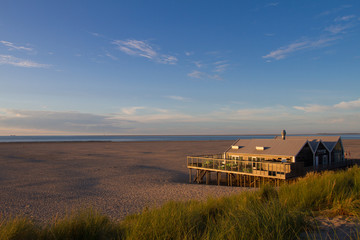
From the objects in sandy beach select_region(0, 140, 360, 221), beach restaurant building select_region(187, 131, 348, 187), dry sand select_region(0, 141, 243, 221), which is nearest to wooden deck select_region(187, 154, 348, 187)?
beach restaurant building select_region(187, 131, 348, 187)

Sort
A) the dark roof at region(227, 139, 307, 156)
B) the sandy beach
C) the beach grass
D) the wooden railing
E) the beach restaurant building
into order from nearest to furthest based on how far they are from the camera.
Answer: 1. the beach grass
2. the sandy beach
3. the wooden railing
4. the beach restaurant building
5. the dark roof at region(227, 139, 307, 156)

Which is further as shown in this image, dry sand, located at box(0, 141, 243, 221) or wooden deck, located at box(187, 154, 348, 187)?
wooden deck, located at box(187, 154, 348, 187)

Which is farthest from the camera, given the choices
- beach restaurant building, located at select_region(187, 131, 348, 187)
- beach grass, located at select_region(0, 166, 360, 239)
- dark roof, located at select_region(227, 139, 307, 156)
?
dark roof, located at select_region(227, 139, 307, 156)

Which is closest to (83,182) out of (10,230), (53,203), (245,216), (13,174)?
(53,203)

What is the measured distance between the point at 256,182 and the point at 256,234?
18492 millimetres

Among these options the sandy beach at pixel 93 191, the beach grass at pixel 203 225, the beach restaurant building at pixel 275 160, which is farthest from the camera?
the beach restaurant building at pixel 275 160

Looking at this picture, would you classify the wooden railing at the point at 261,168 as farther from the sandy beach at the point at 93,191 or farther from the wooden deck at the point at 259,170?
the sandy beach at the point at 93,191

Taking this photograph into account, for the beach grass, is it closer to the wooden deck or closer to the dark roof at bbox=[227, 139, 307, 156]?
the wooden deck

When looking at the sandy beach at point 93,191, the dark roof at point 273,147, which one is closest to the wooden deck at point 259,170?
the dark roof at point 273,147

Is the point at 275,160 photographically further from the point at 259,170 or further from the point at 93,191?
the point at 93,191

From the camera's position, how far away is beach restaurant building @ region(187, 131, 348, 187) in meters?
20.5

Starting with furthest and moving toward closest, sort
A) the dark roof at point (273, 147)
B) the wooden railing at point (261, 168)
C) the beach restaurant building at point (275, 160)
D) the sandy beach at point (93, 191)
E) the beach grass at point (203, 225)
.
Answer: the dark roof at point (273, 147) < the beach restaurant building at point (275, 160) < the wooden railing at point (261, 168) < the sandy beach at point (93, 191) < the beach grass at point (203, 225)

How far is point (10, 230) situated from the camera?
18.1 ft

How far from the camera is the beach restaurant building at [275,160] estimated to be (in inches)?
806
